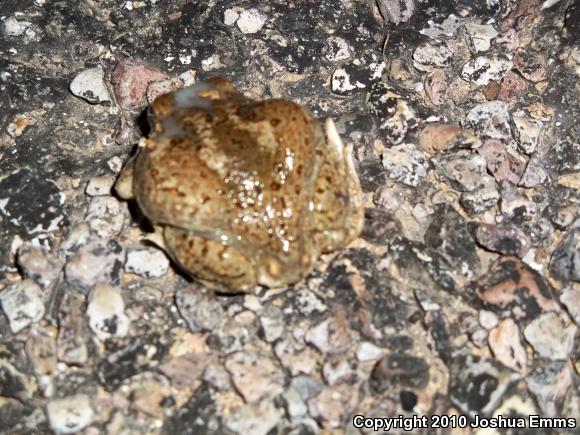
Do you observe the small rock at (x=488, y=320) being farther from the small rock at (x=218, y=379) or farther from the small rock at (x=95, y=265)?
the small rock at (x=95, y=265)

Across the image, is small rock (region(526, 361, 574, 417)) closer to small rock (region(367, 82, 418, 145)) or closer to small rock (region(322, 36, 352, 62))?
small rock (region(367, 82, 418, 145))

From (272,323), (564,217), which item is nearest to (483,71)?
(564,217)

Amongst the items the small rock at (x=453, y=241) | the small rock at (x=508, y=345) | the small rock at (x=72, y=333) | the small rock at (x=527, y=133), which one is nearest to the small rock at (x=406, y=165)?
the small rock at (x=453, y=241)

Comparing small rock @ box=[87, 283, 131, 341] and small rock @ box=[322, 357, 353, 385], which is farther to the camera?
small rock @ box=[87, 283, 131, 341]

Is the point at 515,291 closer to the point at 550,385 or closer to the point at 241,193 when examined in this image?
the point at 550,385

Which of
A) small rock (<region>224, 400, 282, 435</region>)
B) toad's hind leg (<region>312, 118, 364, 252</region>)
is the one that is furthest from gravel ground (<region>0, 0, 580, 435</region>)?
toad's hind leg (<region>312, 118, 364, 252</region>)

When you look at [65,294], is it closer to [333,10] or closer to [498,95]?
[333,10]

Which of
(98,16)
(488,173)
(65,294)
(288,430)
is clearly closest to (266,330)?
(288,430)
